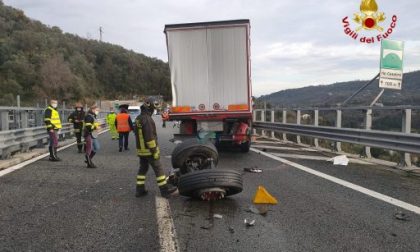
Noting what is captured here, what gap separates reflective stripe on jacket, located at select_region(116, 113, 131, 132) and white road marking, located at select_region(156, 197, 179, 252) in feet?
26.9

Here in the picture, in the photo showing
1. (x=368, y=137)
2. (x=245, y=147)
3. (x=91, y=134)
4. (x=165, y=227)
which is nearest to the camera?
(x=165, y=227)

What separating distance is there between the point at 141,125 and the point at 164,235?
247 cm

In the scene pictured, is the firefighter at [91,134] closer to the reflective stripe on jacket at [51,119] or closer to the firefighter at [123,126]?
the reflective stripe on jacket at [51,119]

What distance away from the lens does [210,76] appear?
460 inches

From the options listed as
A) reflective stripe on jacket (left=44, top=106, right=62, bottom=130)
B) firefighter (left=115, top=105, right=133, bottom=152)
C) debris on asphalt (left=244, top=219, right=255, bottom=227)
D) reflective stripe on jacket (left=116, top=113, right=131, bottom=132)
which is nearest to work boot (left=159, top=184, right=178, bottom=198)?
debris on asphalt (left=244, top=219, right=255, bottom=227)

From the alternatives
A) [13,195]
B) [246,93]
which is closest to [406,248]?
[13,195]

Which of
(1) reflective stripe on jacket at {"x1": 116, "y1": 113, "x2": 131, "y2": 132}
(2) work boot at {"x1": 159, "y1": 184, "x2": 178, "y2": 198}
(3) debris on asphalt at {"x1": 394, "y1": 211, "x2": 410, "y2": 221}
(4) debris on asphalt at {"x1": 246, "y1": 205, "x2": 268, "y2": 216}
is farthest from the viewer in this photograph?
(1) reflective stripe on jacket at {"x1": 116, "y1": 113, "x2": 131, "y2": 132}

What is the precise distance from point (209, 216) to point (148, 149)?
5.96ft

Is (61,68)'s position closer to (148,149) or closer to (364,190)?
(148,149)

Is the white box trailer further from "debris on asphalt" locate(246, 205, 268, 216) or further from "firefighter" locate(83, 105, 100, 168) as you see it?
"debris on asphalt" locate(246, 205, 268, 216)

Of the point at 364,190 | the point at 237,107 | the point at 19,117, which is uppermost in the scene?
the point at 237,107

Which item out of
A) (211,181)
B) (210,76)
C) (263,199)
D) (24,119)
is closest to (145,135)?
(211,181)

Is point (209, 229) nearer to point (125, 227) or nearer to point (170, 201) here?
point (125, 227)

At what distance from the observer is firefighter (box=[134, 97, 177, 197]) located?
6.45 m
